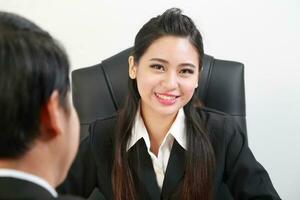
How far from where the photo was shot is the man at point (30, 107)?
485mm

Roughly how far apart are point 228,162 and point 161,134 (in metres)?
0.25

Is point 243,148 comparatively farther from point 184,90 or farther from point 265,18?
point 265,18

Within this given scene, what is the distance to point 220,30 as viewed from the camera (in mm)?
1643

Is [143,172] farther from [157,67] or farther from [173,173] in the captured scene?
[157,67]

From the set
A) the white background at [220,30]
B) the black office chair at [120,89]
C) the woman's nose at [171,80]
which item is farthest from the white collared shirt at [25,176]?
the white background at [220,30]

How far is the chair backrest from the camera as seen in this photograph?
51.6 inches

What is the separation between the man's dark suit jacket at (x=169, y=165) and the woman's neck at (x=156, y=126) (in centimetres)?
4

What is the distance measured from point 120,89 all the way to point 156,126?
21 centimetres

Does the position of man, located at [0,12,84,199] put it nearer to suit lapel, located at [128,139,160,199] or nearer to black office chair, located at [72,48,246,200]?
suit lapel, located at [128,139,160,199]

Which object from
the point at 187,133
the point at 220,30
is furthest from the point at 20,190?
the point at 220,30

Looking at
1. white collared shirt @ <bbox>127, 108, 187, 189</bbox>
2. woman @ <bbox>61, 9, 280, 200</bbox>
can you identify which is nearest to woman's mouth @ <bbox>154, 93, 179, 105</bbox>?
woman @ <bbox>61, 9, 280, 200</bbox>

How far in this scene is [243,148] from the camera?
1.22m

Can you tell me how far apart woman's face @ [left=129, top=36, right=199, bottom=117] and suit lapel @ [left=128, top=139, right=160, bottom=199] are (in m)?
0.15

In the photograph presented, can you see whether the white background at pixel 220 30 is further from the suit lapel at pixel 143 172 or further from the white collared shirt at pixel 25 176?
the white collared shirt at pixel 25 176
